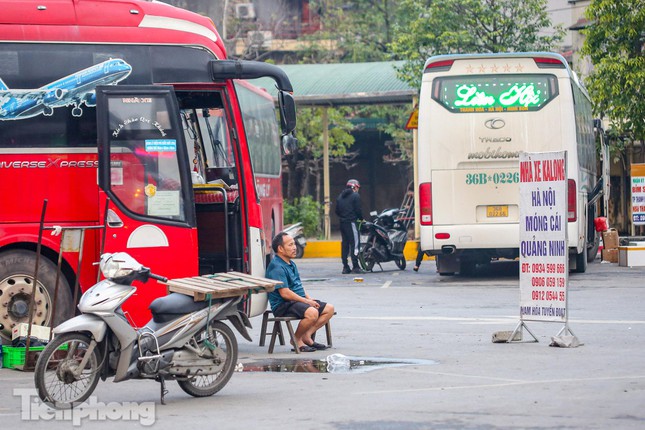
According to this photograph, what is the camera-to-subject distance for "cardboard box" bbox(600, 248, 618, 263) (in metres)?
24.9

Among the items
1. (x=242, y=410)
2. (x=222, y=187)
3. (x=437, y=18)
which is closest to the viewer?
(x=242, y=410)

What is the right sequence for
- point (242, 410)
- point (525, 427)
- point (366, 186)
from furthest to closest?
point (366, 186) < point (242, 410) < point (525, 427)

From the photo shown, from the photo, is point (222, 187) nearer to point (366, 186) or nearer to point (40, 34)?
point (40, 34)

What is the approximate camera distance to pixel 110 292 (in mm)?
9008

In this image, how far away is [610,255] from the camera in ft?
82.1

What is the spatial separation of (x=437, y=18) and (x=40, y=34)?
24.8 metres

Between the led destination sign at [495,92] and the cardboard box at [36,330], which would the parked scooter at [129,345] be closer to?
the cardboard box at [36,330]

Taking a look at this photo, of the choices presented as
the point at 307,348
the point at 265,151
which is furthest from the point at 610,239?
the point at 307,348

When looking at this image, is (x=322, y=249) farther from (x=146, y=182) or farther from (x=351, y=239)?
(x=146, y=182)

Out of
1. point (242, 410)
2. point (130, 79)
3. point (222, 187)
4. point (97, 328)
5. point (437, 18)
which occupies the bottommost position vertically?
point (242, 410)

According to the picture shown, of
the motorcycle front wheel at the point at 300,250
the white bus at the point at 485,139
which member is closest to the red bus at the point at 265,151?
the white bus at the point at 485,139

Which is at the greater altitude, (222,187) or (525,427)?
(222,187)

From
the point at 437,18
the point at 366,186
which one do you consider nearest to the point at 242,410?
the point at 437,18

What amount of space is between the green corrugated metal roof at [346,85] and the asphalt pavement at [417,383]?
15.2 m
